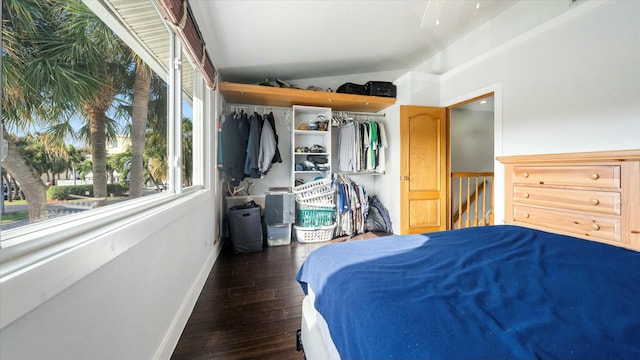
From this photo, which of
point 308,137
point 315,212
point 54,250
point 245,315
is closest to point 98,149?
point 54,250

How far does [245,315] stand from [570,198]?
8.21 ft

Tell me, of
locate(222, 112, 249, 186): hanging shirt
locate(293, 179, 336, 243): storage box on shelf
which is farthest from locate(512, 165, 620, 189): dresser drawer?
locate(222, 112, 249, 186): hanging shirt

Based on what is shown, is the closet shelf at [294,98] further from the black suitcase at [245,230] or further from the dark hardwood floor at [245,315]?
the dark hardwood floor at [245,315]

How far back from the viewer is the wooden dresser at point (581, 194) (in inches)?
55.0

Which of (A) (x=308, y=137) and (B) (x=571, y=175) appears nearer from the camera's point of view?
(B) (x=571, y=175)

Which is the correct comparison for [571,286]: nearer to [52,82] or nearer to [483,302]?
[483,302]

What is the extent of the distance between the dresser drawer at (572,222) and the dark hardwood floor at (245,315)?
2060 millimetres

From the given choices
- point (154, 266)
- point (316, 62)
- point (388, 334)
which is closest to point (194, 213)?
point (154, 266)

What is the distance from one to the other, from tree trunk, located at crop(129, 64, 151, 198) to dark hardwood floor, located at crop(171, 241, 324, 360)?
2.99 feet

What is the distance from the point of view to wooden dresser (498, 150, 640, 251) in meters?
1.40

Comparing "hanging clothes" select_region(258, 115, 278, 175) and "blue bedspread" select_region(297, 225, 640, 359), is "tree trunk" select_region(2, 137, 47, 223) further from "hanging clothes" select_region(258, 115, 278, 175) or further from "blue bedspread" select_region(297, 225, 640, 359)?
"hanging clothes" select_region(258, 115, 278, 175)

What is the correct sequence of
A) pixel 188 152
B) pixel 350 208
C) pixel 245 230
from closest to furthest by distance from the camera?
pixel 188 152 → pixel 245 230 → pixel 350 208

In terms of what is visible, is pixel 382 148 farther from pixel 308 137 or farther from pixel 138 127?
pixel 138 127

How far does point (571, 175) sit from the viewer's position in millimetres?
1662
